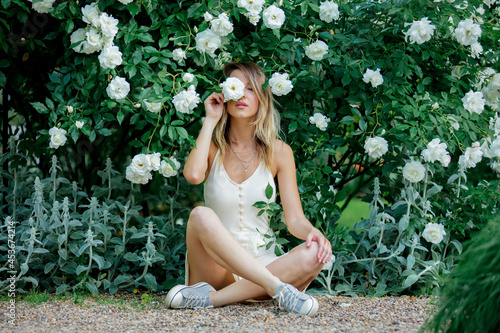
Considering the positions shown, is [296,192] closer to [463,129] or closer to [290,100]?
[290,100]

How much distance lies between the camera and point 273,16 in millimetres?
2852

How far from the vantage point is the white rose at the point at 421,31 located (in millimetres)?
2869

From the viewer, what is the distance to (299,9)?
127 inches

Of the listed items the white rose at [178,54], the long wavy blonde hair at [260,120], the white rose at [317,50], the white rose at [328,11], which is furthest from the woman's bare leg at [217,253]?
the white rose at [328,11]

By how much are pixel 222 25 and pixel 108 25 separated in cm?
54

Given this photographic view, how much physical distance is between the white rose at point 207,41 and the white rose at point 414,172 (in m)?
1.16

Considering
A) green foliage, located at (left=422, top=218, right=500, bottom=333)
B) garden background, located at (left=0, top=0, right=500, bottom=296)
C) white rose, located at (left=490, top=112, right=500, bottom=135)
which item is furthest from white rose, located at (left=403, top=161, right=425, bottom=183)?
green foliage, located at (left=422, top=218, right=500, bottom=333)

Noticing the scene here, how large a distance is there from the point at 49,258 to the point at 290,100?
5.02 ft

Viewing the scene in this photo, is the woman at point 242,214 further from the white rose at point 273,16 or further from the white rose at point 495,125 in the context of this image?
the white rose at point 495,125

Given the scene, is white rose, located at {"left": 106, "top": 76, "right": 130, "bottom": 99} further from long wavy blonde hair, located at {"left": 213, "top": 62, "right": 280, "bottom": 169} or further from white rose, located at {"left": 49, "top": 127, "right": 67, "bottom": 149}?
long wavy blonde hair, located at {"left": 213, "top": 62, "right": 280, "bottom": 169}

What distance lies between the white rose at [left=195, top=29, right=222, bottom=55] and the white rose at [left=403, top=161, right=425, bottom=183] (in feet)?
3.82

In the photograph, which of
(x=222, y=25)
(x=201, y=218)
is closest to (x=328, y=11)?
(x=222, y=25)

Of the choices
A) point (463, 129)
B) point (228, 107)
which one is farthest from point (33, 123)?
point (463, 129)

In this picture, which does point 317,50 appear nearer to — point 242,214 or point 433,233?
point 242,214
